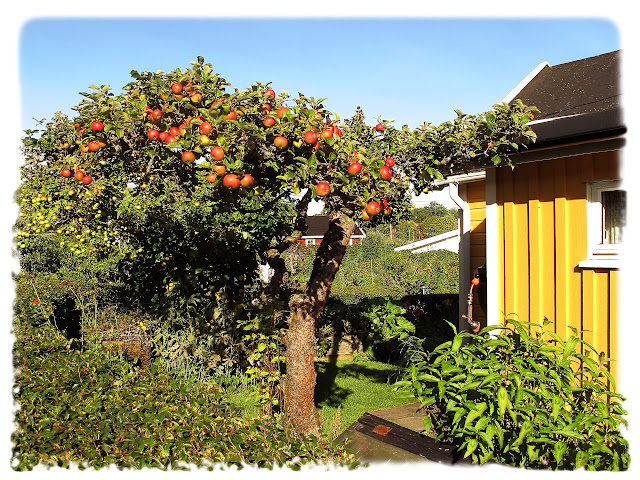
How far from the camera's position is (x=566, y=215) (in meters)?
4.01

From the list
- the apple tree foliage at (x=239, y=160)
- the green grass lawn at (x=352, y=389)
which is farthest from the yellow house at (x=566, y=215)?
A: the green grass lawn at (x=352, y=389)

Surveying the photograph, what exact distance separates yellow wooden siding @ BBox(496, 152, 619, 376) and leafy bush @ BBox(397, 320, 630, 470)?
2.50 ft

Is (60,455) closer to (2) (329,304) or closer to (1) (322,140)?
(1) (322,140)

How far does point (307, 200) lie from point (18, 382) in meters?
2.65

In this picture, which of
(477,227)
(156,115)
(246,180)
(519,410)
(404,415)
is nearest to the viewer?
(519,410)

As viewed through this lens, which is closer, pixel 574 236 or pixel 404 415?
pixel 574 236

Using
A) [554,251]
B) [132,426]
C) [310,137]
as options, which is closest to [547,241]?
[554,251]

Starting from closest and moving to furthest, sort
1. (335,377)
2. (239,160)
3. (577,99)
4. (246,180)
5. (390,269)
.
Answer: (239,160) → (246,180) → (577,99) → (335,377) → (390,269)

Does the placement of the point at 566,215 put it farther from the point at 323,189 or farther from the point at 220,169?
the point at 220,169

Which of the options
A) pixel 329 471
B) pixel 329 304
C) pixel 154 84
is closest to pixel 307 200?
pixel 154 84

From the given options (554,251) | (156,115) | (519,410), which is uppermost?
(156,115)

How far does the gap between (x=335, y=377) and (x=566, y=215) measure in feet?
13.7

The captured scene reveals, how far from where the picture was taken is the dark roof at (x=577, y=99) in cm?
347

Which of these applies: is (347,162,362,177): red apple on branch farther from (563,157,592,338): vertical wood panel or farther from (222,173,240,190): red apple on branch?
(563,157,592,338): vertical wood panel
